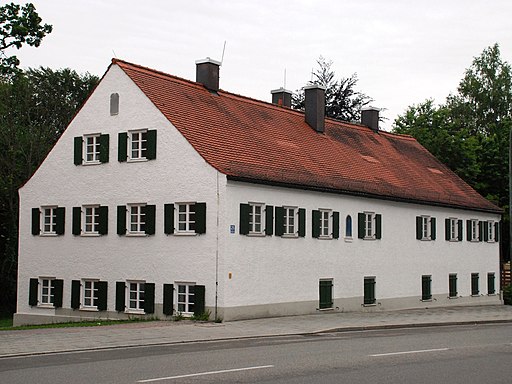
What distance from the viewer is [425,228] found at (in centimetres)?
3734

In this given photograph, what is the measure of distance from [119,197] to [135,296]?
357cm

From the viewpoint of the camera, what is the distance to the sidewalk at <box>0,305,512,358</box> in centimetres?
1819

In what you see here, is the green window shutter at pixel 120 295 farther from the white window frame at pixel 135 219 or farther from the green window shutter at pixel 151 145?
the green window shutter at pixel 151 145

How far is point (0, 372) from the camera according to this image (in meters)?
13.2

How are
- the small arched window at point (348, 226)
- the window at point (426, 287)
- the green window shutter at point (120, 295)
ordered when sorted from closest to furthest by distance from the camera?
the green window shutter at point (120, 295)
the small arched window at point (348, 226)
the window at point (426, 287)

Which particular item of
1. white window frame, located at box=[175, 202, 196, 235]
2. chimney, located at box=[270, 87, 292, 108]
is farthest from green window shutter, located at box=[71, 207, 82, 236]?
chimney, located at box=[270, 87, 292, 108]

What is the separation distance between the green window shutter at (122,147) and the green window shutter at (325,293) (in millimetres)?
8421

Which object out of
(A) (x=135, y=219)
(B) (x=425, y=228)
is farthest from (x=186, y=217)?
(B) (x=425, y=228)

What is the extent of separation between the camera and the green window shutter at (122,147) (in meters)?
29.5

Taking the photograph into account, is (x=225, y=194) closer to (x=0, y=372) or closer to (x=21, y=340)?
(x=21, y=340)

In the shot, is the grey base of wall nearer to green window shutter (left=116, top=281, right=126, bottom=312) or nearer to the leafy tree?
green window shutter (left=116, top=281, right=126, bottom=312)

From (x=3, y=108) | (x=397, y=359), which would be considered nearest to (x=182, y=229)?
(x=397, y=359)

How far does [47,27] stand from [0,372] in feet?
43.8

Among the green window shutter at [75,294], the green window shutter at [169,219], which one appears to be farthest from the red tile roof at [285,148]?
the green window shutter at [75,294]
